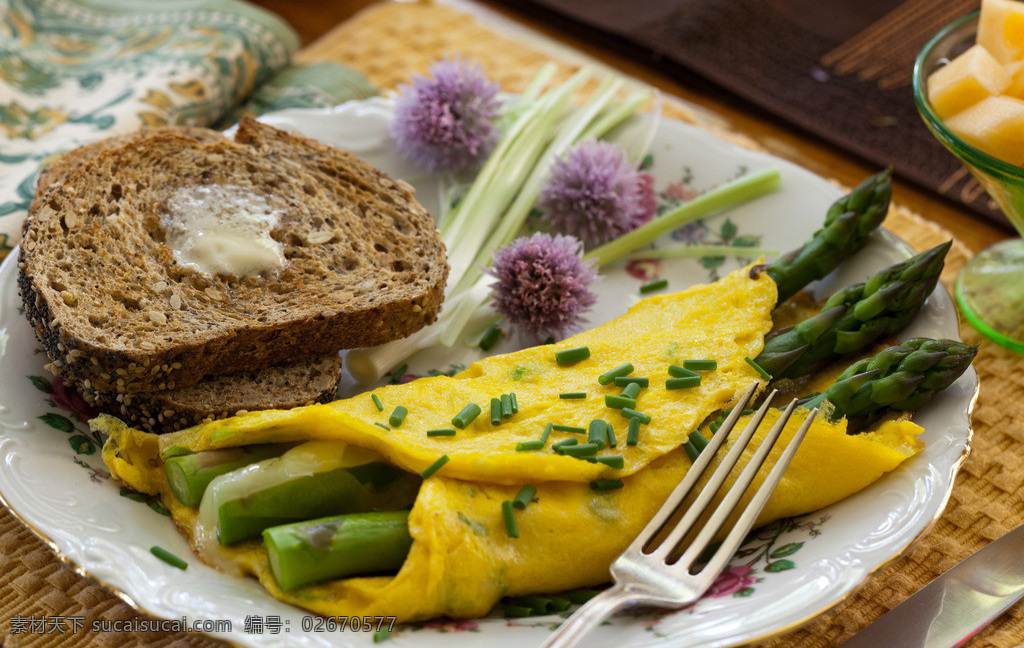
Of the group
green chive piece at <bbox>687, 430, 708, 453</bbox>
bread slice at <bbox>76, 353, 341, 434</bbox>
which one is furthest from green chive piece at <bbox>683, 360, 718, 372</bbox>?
bread slice at <bbox>76, 353, 341, 434</bbox>

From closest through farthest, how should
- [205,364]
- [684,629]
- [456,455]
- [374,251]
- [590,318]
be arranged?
[684,629] < [456,455] < [205,364] < [374,251] < [590,318]

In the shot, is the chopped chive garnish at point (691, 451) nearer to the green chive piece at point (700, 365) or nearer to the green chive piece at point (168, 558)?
the green chive piece at point (700, 365)

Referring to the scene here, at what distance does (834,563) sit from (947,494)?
1.26 feet

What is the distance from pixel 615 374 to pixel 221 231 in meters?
1.35

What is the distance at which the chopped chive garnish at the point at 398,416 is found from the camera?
2.25m

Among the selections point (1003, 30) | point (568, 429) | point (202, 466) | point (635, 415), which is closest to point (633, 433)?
point (635, 415)

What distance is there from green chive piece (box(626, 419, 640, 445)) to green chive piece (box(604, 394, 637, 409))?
8 centimetres

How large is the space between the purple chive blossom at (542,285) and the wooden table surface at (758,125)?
70.9 inches

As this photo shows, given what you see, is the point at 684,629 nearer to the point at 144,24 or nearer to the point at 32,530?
the point at 32,530

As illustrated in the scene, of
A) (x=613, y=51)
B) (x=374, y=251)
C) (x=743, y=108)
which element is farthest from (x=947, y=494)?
(x=613, y=51)

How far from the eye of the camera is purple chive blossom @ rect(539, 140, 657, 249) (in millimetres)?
3443

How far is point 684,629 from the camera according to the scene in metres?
1.98

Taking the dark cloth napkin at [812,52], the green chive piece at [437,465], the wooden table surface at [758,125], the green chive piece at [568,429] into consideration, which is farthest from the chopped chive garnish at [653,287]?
the dark cloth napkin at [812,52]

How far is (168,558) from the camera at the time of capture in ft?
6.88
